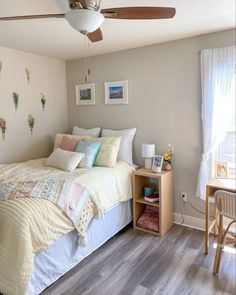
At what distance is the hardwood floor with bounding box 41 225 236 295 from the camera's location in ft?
6.48

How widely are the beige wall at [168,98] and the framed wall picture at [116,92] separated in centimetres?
7

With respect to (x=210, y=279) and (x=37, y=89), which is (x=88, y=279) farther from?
(x=37, y=89)

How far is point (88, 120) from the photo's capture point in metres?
3.85

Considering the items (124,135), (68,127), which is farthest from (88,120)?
(124,135)

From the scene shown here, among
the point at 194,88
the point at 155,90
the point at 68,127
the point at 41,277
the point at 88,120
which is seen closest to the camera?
the point at 41,277

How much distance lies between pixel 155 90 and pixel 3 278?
2.55m

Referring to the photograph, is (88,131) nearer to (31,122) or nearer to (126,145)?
(126,145)

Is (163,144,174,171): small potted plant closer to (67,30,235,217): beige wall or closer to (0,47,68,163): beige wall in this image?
(67,30,235,217): beige wall

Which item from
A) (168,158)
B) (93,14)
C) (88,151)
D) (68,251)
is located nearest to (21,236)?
(68,251)

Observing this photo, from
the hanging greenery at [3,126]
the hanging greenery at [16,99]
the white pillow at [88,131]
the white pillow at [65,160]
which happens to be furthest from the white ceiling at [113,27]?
the white pillow at [65,160]

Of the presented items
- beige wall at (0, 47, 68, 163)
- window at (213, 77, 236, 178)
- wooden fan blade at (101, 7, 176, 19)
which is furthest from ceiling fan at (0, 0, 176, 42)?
beige wall at (0, 47, 68, 163)

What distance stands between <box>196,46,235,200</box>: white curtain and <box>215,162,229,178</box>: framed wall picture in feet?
0.52

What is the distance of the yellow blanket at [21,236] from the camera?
167cm

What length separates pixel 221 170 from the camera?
8.67 feet
